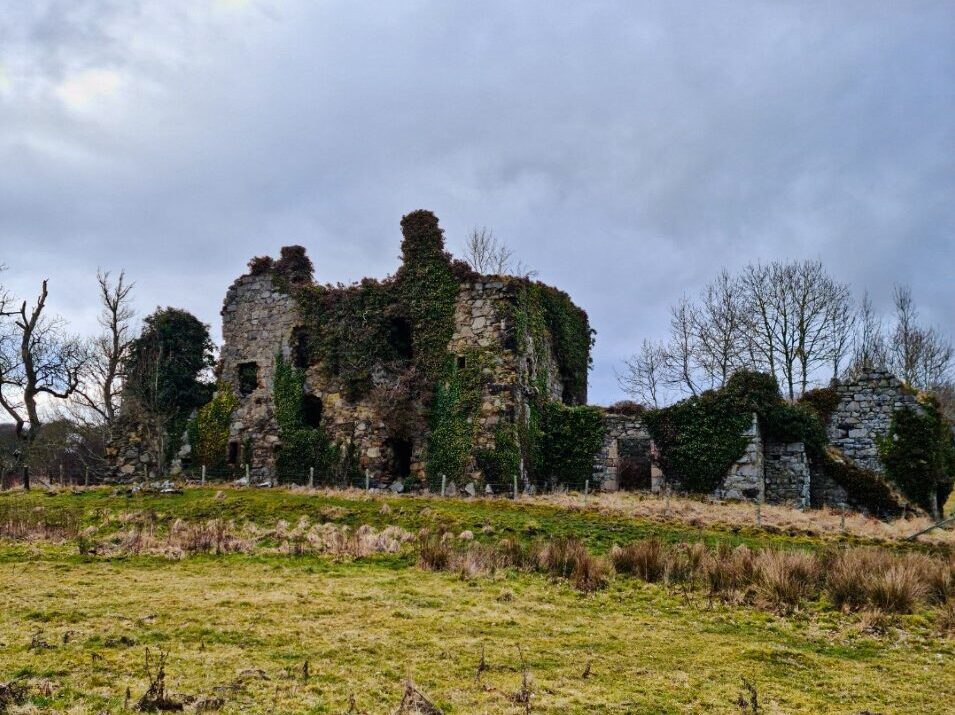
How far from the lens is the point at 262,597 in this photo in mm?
8828

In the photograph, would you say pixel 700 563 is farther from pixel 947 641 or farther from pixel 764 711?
pixel 764 711

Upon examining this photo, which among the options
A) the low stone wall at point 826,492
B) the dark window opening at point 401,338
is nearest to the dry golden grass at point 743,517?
the low stone wall at point 826,492

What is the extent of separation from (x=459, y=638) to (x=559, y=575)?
354cm

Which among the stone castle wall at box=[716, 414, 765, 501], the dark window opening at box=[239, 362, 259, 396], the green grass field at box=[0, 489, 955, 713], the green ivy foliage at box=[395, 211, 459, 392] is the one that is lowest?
the green grass field at box=[0, 489, 955, 713]

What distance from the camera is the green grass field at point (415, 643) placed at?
5.58 m

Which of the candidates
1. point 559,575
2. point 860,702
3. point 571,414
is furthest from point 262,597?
point 571,414

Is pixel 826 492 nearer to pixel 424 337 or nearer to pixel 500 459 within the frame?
pixel 500 459

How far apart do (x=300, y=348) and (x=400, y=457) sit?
6057 millimetres

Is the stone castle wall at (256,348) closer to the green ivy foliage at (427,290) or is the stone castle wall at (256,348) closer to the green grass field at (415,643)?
the green ivy foliage at (427,290)

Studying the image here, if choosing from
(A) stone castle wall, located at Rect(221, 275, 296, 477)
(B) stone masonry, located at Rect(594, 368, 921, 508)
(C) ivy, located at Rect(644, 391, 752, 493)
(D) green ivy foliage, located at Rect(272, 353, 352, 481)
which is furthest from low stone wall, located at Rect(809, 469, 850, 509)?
(A) stone castle wall, located at Rect(221, 275, 296, 477)

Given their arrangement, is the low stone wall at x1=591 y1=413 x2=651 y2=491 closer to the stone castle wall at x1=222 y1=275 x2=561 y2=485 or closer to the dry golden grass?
the dry golden grass

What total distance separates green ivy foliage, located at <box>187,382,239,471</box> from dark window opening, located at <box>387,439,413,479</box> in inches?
279

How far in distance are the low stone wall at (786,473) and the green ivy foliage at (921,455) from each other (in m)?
2.38

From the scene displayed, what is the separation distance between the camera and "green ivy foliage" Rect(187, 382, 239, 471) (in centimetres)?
2758
